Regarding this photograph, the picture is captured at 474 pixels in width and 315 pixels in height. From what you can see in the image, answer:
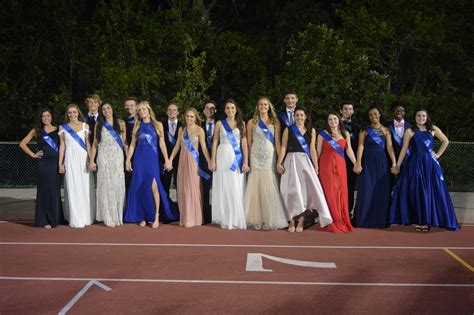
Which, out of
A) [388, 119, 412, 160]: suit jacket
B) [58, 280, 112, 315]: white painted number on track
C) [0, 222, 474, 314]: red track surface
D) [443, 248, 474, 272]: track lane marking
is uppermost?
[388, 119, 412, 160]: suit jacket

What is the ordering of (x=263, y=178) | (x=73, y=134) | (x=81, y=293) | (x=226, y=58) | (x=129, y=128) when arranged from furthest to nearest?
(x=226, y=58)
(x=129, y=128)
(x=73, y=134)
(x=263, y=178)
(x=81, y=293)

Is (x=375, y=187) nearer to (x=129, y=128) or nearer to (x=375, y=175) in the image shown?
(x=375, y=175)

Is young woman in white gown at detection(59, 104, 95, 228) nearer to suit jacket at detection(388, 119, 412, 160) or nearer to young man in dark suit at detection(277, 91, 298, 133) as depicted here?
young man in dark suit at detection(277, 91, 298, 133)

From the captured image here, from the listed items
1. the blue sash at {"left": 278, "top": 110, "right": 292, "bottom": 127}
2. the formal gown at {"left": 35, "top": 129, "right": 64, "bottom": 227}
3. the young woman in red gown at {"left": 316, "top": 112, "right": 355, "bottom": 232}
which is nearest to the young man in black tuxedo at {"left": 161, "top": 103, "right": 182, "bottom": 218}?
the formal gown at {"left": 35, "top": 129, "right": 64, "bottom": 227}

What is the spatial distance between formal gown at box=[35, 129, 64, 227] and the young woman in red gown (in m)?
3.82

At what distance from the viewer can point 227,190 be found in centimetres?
835

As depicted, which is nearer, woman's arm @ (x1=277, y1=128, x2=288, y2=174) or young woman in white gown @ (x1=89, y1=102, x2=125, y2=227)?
woman's arm @ (x1=277, y1=128, x2=288, y2=174)

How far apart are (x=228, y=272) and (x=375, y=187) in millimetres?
3271

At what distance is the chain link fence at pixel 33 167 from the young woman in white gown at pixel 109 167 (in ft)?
18.9

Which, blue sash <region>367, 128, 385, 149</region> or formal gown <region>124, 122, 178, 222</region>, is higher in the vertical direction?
blue sash <region>367, 128, 385, 149</region>

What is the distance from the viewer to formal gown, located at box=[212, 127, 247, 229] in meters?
8.32

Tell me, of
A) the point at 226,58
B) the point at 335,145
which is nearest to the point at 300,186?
the point at 335,145

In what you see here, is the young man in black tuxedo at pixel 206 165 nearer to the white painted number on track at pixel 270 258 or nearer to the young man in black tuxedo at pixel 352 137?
the young man in black tuxedo at pixel 352 137

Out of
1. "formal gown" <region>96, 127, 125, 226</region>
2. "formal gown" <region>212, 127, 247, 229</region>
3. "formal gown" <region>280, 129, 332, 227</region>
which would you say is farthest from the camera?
"formal gown" <region>96, 127, 125, 226</region>
